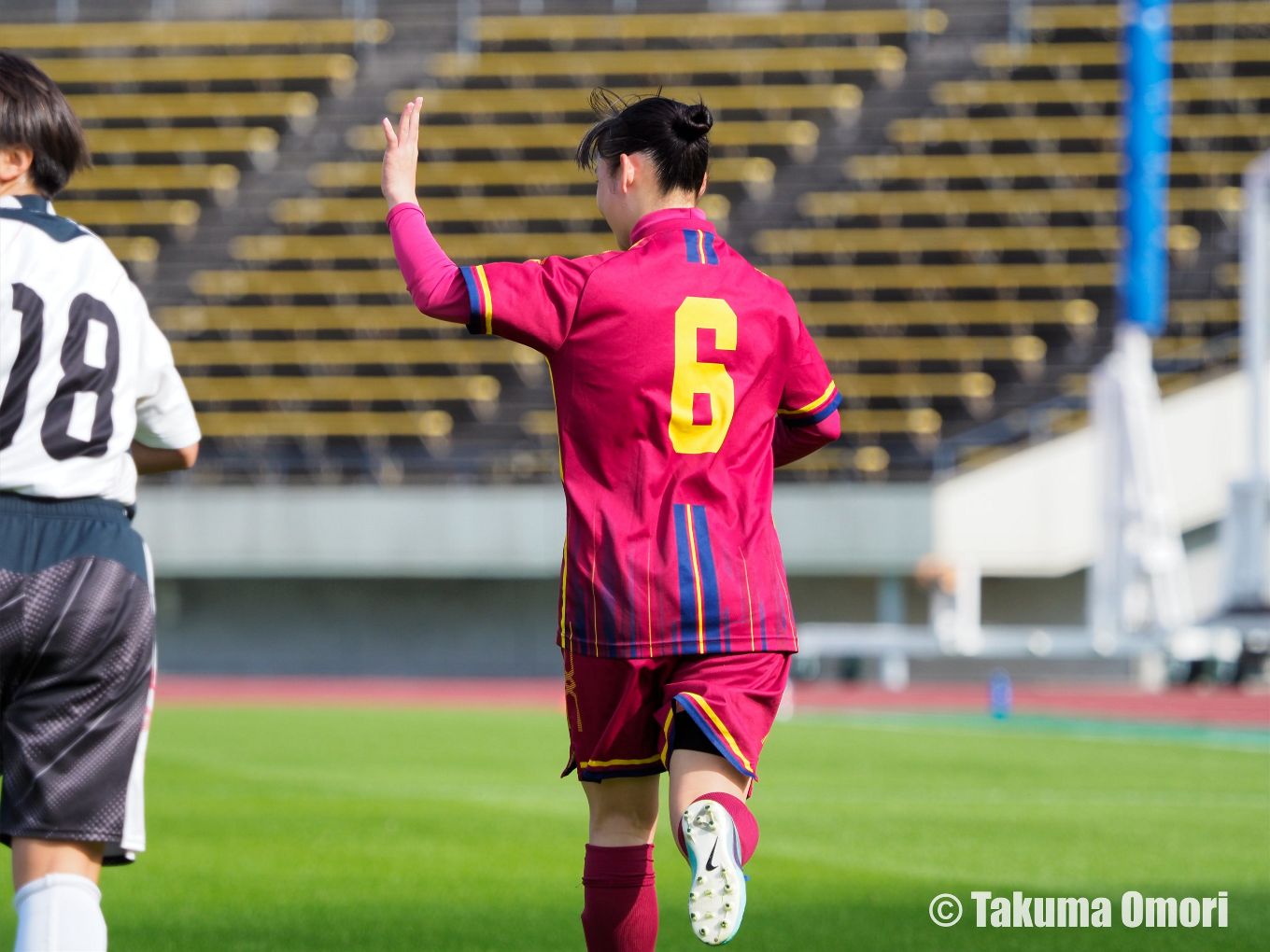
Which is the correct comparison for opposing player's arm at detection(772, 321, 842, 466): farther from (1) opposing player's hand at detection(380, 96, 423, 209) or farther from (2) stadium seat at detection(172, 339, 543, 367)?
(2) stadium seat at detection(172, 339, 543, 367)

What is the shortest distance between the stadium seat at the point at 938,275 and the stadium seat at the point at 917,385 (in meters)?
1.80

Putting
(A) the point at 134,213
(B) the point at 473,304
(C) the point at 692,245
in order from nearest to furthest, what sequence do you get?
(B) the point at 473,304 < (C) the point at 692,245 < (A) the point at 134,213

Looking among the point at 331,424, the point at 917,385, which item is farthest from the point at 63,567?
the point at 331,424

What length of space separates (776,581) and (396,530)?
25352 mm

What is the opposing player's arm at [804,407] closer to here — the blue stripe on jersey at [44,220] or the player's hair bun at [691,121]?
the player's hair bun at [691,121]

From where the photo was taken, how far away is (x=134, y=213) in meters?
32.2

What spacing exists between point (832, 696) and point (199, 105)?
18778 mm

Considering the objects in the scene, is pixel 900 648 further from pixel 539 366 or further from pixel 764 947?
pixel 764 947

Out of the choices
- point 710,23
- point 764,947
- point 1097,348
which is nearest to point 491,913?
point 764,947

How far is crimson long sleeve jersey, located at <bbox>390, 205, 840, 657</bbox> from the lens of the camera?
3074mm

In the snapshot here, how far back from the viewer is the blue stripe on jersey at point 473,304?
3.05m

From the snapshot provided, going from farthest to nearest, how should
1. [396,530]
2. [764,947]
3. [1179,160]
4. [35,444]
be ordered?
[1179,160] → [396,530] → [764,947] → [35,444]

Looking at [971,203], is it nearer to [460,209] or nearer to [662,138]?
[460,209]

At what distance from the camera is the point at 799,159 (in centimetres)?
3186
